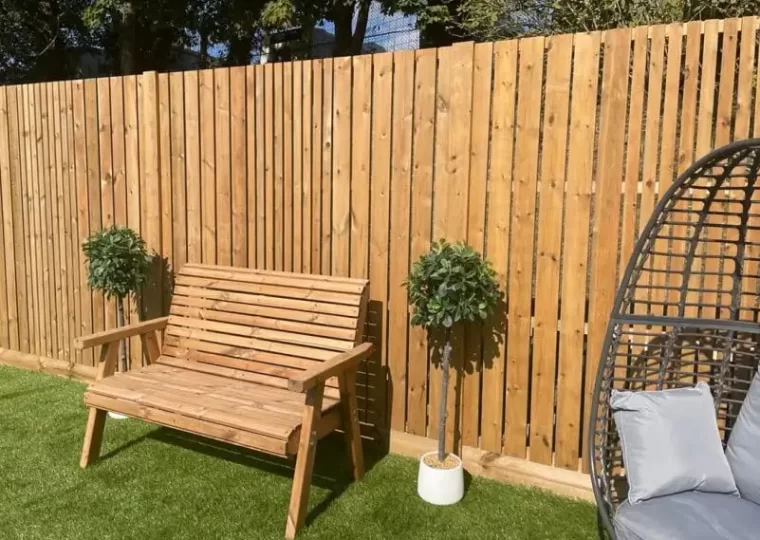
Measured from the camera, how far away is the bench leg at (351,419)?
3.21 m

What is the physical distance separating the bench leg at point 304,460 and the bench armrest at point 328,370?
58 mm

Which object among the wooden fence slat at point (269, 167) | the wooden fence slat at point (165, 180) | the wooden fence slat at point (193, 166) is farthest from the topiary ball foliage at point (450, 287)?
the wooden fence slat at point (165, 180)

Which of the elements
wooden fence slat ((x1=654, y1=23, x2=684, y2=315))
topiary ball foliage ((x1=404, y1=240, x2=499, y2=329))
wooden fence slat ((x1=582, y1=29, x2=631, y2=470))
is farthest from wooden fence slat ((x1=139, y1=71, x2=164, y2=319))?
wooden fence slat ((x1=654, y1=23, x2=684, y2=315))

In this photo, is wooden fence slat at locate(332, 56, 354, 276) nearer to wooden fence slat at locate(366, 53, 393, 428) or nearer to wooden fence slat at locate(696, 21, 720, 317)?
wooden fence slat at locate(366, 53, 393, 428)

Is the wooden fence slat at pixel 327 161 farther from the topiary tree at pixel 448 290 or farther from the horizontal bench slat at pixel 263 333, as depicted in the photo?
the topiary tree at pixel 448 290

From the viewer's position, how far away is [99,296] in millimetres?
4758

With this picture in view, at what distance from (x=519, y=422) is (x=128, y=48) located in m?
11.1

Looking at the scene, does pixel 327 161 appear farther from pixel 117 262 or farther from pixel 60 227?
pixel 60 227

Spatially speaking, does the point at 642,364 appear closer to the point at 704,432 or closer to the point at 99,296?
the point at 704,432

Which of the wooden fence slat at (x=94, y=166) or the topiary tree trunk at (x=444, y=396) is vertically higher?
the wooden fence slat at (x=94, y=166)

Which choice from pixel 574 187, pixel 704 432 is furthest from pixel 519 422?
pixel 574 187

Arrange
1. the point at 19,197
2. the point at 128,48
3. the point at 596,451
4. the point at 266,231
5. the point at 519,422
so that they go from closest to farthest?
the point at 596,451
the point at 519,422
the point at 266,231
the point at 19,197
the point at 128,48

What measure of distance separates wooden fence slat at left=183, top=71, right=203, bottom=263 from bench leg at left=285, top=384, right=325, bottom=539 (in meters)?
1.81

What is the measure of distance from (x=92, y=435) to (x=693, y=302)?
307cm
